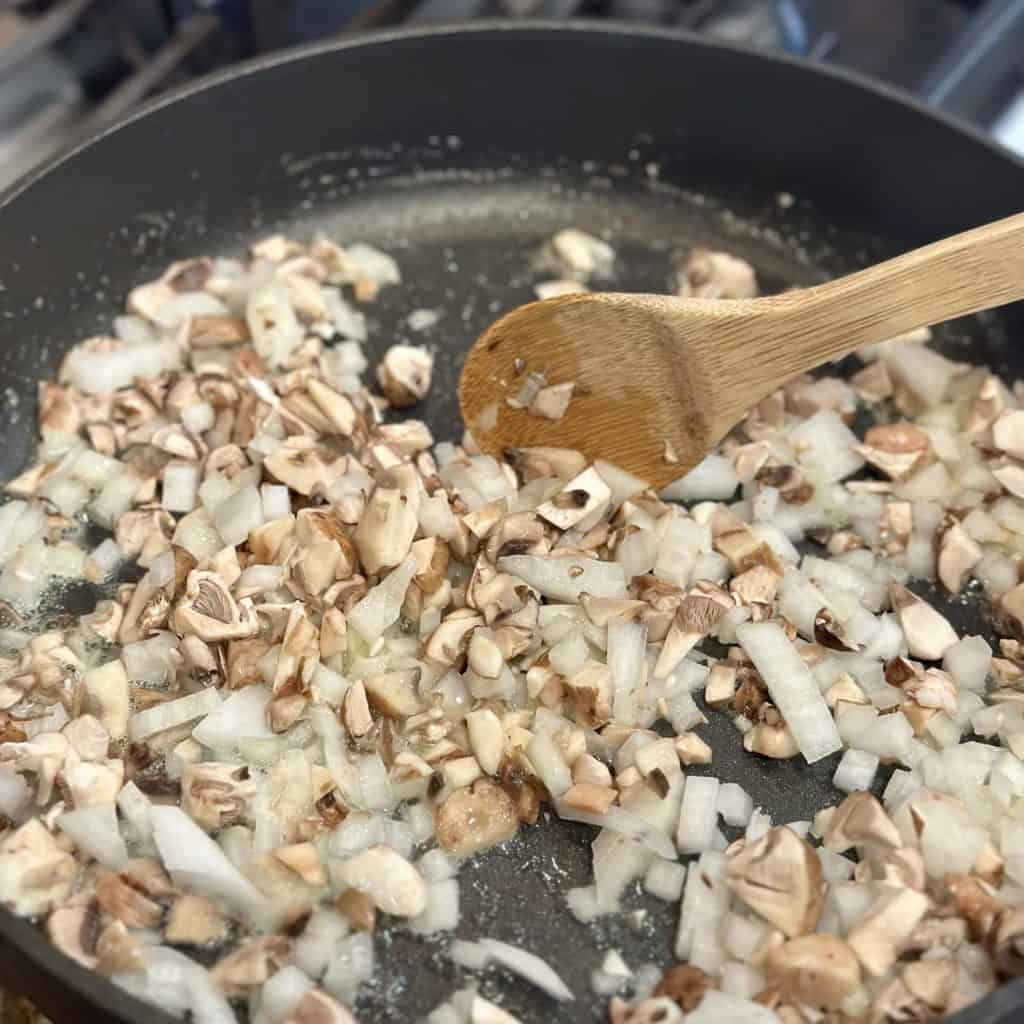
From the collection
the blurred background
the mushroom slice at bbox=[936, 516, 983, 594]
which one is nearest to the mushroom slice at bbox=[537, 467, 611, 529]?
the mushroom slice at bbox=[936, 516, 983, 594]

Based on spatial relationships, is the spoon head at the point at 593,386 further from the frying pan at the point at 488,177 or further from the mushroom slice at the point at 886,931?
the mushroom slice at the point at 886,931

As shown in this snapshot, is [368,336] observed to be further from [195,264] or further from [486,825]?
[486,825]

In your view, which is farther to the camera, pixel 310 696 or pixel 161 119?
pixel 161 119

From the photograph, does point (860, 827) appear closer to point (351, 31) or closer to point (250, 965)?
point (250, 965)

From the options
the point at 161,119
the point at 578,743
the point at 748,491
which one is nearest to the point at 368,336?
the point at 161,119

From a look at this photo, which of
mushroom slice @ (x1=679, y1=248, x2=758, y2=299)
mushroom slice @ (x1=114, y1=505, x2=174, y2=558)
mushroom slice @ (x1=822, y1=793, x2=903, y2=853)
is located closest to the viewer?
mushroom slice @ (x1=822, y1=793, x2=903, y2=853)

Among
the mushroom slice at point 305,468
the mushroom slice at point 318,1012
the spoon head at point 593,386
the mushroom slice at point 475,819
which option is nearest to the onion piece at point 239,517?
the mushroom slice at point 305,468

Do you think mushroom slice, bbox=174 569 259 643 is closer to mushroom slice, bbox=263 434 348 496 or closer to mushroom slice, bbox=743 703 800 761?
mushroom slice, bbox=263 434 348 496

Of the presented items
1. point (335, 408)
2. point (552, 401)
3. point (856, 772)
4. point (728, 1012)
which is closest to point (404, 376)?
point (335, 408)
